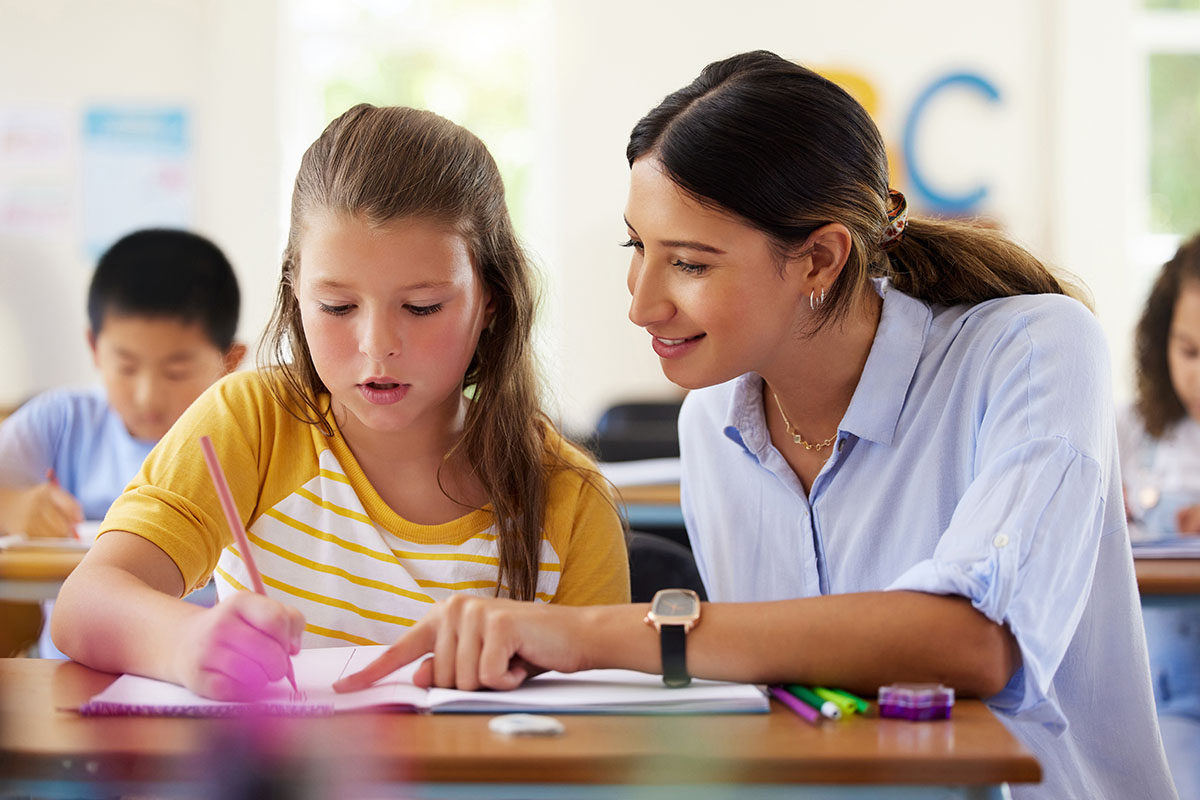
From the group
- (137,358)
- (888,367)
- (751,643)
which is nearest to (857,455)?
(888,367)

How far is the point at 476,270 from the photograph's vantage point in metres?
1.27

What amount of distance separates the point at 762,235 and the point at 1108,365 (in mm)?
354

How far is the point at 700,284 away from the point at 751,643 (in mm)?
429

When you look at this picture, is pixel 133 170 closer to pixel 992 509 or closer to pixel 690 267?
pixel 690 267

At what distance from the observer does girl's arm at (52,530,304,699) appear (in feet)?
2.64

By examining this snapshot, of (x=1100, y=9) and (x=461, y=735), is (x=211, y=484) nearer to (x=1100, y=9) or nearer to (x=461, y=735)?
(x=461, y=735)

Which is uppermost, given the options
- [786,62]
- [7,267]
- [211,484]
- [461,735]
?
[786,62]

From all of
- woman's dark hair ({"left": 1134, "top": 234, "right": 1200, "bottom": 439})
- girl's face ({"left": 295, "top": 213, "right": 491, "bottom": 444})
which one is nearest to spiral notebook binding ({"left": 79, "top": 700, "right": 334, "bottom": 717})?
girl's face ({"left": 295, "top": 213, "right": 491, "bottom": 444})

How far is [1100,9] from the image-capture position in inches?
202

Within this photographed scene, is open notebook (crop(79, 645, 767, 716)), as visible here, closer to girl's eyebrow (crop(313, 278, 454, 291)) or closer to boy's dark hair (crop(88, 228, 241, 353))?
girl's eyebrow (crop(313, 278, 454, 291))

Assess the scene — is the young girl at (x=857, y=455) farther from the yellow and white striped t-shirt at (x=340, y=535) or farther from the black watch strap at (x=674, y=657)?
the yellow and white striped t-shirt at (x=340, y=535)

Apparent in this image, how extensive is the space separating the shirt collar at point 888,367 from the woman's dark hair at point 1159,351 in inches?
62.2

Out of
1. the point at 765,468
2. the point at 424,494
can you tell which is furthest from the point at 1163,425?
the point at 424,494

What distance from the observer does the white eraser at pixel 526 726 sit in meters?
0.72
